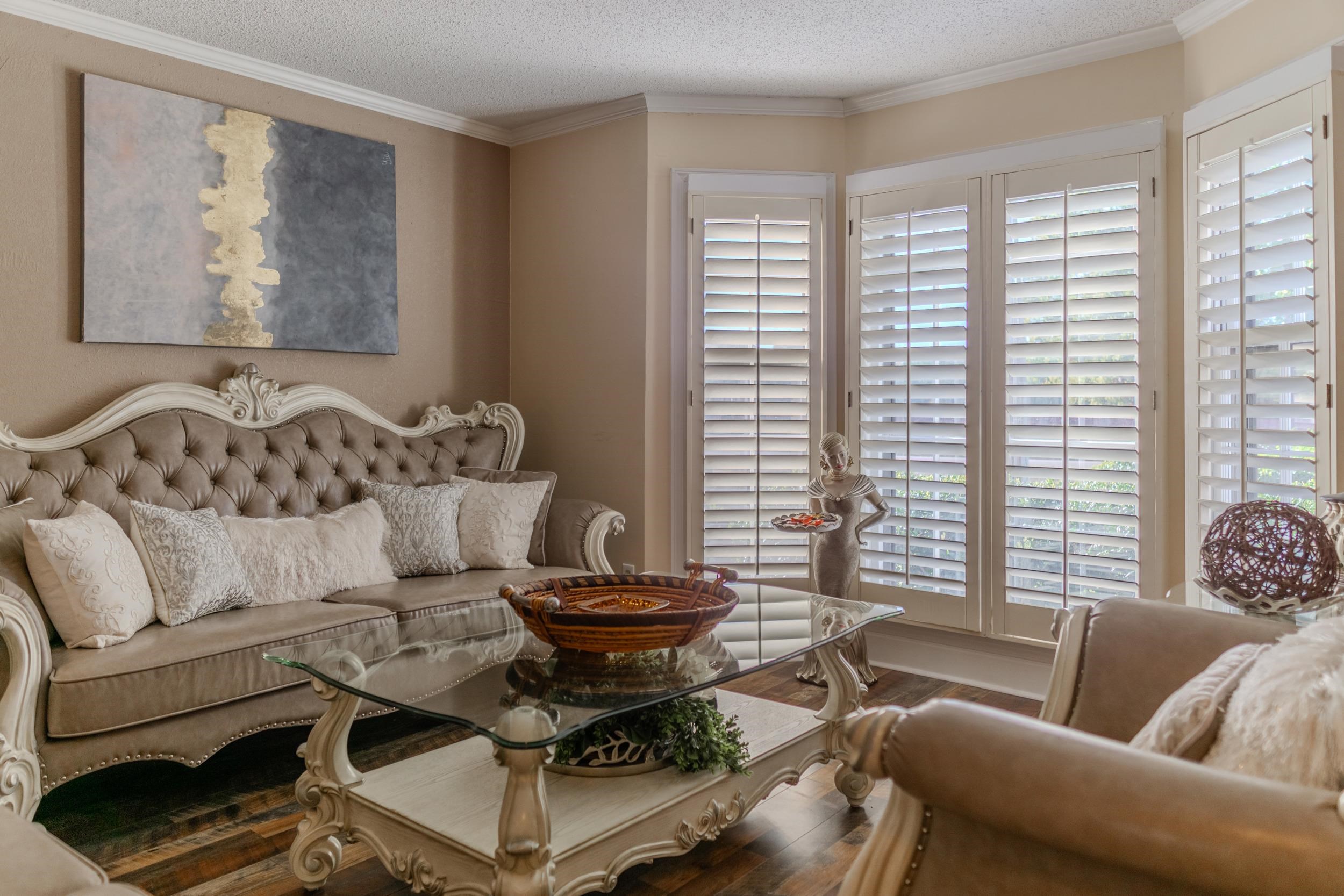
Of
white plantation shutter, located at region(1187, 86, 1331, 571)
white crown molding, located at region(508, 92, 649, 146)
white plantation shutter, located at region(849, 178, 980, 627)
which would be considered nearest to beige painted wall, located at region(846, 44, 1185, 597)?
white plantation shutter, located at region(1187, 86, 1331, 571)

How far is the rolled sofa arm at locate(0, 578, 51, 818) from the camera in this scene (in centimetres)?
208

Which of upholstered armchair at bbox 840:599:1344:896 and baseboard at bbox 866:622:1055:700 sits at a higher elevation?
upholstered armchair at bbox 840:599:1344:896

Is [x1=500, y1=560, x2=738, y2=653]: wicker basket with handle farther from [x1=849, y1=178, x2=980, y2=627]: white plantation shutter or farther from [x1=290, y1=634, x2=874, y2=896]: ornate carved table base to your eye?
[x1=849, y1=178, x2=980, y2=627]: white plantation shutter

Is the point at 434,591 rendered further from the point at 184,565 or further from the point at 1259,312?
the point at 1259,312

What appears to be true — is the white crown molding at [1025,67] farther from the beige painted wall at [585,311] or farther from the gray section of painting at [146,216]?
the gray section of painting at [146,216]

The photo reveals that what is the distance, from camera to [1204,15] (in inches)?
118

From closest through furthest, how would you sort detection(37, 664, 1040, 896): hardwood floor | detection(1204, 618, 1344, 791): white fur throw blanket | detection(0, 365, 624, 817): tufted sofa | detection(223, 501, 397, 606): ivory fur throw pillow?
detection(1204, 618, 1344, 791): white fur throw blanket, detection(37, 664, 1040, 896): hardwood floor, detection(0, 365, 624, 817): tufted sofa, detection(223, 501, 397, 606): ivory fur throw pillow

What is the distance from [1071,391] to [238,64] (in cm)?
334

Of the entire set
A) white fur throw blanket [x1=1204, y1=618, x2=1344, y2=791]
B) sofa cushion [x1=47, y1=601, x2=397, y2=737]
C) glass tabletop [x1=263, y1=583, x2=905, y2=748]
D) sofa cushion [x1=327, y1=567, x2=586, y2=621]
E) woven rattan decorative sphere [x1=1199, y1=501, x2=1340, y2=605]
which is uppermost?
woven rattan decorative sphere [x1=1199, y1=501, x2=1340, y2=605]

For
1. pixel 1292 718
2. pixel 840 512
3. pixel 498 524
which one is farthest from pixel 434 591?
pixel 1292 718

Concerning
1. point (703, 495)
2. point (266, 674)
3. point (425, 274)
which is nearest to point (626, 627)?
point (266, 674)

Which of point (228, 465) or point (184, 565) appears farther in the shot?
point (228, 465)

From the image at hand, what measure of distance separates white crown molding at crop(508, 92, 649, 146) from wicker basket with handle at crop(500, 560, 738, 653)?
2.37 meters

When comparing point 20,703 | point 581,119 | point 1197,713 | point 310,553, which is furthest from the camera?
point 581,119
